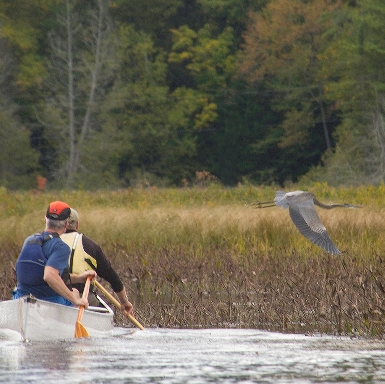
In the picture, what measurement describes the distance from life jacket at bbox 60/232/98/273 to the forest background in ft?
114

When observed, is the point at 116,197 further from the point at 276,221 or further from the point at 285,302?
the point at 285,302

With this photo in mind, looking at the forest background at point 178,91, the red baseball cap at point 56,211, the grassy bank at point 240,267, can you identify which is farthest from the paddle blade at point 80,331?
the forest background at point 178,91

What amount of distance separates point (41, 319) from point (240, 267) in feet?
14.9

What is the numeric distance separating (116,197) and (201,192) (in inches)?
105

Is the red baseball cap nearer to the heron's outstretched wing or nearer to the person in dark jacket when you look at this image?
the person in dark jacket

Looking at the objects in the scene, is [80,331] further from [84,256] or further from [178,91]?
[178,91]

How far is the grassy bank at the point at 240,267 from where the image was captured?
32.6 feet

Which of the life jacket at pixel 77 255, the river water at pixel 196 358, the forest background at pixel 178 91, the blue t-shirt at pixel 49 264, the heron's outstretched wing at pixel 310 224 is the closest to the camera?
the river water at pixel 196 358

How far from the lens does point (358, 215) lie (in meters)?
15.3

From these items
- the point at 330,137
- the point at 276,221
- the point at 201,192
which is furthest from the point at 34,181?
the point at 276,221

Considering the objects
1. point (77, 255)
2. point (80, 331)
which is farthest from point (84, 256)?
point (80, 331)

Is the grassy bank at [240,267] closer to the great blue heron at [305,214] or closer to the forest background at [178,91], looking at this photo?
the great blue heron at [305,214]

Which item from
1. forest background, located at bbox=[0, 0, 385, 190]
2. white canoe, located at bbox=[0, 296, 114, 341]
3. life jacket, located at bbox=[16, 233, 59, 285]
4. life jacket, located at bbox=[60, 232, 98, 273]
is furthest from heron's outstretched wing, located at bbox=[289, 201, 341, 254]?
forest background, located at bbox=[0, 0, 385, 190]

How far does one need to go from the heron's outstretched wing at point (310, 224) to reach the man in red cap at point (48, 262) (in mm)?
3345
